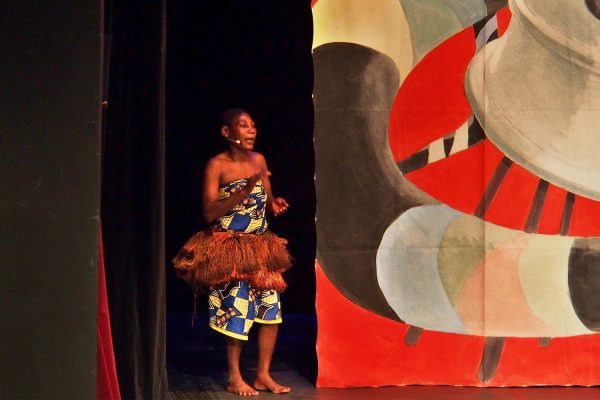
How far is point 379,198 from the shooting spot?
5.47 m

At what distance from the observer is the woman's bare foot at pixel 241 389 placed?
5.36 metres

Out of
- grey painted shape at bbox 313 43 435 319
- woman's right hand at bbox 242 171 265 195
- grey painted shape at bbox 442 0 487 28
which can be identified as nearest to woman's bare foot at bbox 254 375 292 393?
grey painted shape at bbox 313 43 435 319

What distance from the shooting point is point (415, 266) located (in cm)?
549

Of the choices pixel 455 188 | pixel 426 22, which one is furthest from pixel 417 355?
pixel 426 22

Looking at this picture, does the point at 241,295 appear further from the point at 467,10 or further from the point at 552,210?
the point at 467,10

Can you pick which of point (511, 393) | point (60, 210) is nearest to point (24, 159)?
point (60, 210)

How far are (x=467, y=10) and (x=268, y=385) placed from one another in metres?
2.25

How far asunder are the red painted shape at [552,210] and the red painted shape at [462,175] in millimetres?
343

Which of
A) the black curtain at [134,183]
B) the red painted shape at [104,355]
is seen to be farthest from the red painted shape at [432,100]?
the red painted shape at [104,355]

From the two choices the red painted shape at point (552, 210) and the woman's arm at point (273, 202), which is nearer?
the woman's arm at point (273, 202)

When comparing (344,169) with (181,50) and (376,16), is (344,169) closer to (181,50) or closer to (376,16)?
(376,16)

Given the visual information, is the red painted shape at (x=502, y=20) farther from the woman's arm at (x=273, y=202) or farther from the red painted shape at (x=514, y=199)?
the woman's arm at (x=273, y=202)

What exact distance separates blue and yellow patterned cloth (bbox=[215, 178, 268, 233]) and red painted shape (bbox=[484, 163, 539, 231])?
1.22 meters

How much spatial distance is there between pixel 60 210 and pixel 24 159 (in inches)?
8.9
